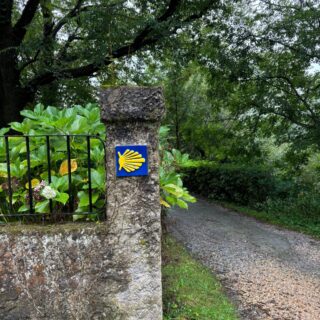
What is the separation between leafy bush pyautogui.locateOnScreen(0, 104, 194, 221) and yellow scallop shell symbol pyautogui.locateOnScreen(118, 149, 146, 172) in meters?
0.28

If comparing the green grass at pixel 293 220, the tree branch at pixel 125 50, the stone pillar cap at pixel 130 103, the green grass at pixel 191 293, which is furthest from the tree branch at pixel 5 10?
the green grass at pixel 293 220

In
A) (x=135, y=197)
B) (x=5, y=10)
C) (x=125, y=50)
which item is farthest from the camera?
(x=125, y=50)

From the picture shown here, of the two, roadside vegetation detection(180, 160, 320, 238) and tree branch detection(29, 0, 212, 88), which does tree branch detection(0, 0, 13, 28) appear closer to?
tree branch detection(29, 0, 212, 88)

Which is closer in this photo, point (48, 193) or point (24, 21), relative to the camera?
point (48, 193)

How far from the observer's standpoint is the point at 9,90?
7.58 m

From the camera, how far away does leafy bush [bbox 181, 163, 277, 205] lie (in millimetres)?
10430

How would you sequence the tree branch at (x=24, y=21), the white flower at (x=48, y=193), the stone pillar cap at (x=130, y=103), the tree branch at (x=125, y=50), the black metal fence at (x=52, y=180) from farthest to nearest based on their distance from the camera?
1. the tree branch at (x=24, y=21)
2. the tree branch at (x=125, y=50)
3. the black metal fence at (x=52, y=180)
4. the white flower at (x=48, y=193)
5. the stone pillar cap at (x=130, y=103)

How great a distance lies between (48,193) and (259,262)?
3730mm

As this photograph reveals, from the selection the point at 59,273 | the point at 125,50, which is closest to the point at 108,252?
the point at 59,273

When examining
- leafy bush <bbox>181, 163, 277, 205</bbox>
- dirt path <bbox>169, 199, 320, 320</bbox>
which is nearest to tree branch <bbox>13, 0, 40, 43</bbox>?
leafy bush <bbox>181, 163, 277, 205</bbox>

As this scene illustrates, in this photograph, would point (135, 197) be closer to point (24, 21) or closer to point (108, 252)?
point (108, 252)

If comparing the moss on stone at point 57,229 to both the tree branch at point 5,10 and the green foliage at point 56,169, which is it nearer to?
the green foliage at point 56,169

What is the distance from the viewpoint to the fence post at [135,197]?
2279mm

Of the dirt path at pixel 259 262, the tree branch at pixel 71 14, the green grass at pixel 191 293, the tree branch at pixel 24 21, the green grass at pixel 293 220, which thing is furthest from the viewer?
the tree branch at pixel 24 21
